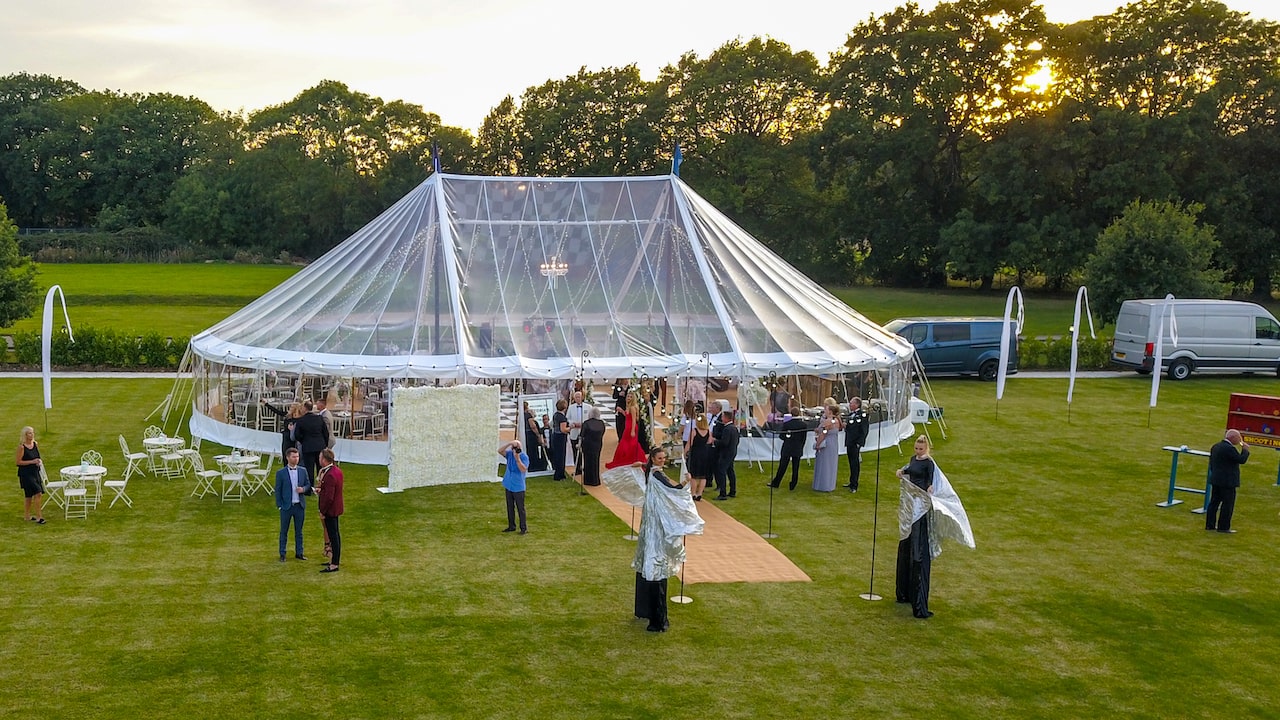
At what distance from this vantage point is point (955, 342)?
27.1 metres

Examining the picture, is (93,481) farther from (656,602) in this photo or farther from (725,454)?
(656,602)

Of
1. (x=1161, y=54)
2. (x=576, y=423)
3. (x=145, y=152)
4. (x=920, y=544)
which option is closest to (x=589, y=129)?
(x=1161, y=54)

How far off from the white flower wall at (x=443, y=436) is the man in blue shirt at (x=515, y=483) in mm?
2580

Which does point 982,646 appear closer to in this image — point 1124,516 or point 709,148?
point 1124,516

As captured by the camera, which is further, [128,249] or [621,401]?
[128,249]

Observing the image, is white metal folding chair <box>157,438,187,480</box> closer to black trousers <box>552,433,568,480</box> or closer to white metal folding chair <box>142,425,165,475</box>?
white metal folding chair <box>142,425,165,475</box>

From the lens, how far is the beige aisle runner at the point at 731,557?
11.9 m

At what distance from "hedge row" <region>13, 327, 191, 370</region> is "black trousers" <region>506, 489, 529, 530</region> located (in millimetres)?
17119

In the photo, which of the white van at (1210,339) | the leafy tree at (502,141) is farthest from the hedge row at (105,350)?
the leafy tree at (502,141)

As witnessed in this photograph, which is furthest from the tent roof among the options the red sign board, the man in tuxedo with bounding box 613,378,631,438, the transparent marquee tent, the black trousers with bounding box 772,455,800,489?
the red sign board

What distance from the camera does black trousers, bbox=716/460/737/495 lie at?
15.4 m

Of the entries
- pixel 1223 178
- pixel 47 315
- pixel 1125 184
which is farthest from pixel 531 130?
pixel 47 315

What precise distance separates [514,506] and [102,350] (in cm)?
1796

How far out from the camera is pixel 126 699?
843cm
